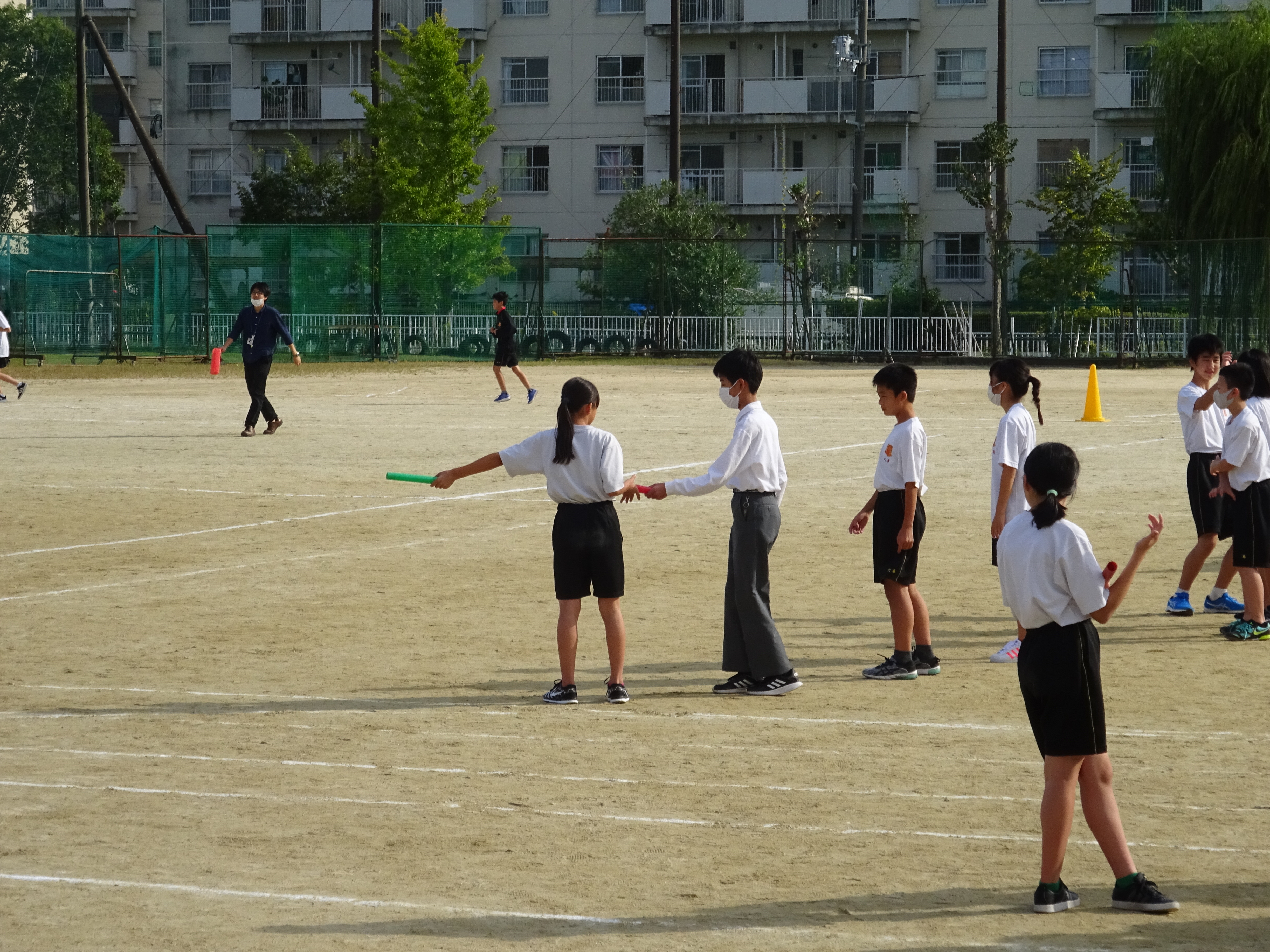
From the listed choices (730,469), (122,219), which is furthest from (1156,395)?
(122,219)

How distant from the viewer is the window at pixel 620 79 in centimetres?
5884

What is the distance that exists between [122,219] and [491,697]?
63.2 m

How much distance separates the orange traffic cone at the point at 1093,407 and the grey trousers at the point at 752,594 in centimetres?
1603

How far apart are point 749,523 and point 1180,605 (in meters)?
3.74

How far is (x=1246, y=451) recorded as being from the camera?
9.76 m

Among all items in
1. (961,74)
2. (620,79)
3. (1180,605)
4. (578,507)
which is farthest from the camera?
(620,79)

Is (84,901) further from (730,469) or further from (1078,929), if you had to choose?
(730,469)

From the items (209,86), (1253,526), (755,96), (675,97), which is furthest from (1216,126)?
(209,86)

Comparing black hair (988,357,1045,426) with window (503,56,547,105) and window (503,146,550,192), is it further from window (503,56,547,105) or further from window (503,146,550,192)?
window (503,56,547,105)

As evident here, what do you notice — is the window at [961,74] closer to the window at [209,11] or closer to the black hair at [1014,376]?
the window at [209,11]

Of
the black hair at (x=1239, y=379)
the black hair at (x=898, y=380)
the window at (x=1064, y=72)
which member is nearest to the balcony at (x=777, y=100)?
the window at (x=1064, y=72)

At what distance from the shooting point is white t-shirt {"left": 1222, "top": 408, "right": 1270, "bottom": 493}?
973 centimetres

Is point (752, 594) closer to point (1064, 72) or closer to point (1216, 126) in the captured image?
point (1216, 126)

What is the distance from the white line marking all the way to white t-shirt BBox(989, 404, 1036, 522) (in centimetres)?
445
